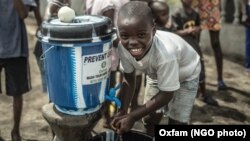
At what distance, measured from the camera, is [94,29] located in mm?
2320

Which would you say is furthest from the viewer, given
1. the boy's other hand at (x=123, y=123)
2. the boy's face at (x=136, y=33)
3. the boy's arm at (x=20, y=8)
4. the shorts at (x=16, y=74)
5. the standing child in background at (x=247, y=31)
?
the standing child in background at (x=247, y=31)

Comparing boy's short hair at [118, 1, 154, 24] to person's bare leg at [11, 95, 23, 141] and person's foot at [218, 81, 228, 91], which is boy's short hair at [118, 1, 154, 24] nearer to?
person's bare leg at [11, 95, 23, 141]

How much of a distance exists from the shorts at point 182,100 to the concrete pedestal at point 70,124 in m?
0.59

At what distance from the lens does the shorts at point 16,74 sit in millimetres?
3275

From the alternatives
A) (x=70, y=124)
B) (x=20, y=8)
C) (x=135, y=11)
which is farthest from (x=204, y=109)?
(x=135, y=11)

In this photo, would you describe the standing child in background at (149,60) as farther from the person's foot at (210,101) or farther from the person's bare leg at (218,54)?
the person's bare leg at (218,54)

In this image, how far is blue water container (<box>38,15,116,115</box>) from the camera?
2.28 metres

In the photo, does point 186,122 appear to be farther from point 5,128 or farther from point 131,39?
point 5,128

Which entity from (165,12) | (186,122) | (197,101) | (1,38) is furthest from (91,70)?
(197,101)

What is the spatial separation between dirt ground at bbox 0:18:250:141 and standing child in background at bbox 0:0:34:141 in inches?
18.7

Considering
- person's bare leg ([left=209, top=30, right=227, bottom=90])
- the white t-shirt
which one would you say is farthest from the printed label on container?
person's bare leg ([left=209, top=30, right=227, bottom=90])

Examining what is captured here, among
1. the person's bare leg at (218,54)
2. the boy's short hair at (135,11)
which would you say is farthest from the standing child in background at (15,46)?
the person's bare leg at (218,54)

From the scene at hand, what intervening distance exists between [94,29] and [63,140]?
2.79ft

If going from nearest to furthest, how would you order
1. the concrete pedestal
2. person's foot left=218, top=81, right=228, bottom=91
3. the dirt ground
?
the concrete pedestal
the dirt ground
person's foot left=218, top=81, right=228, bottom=91
